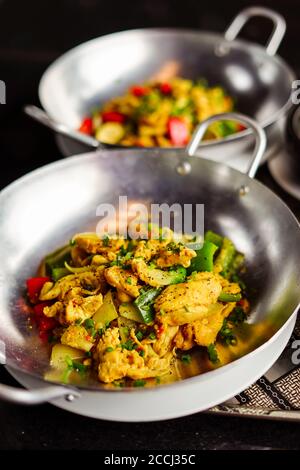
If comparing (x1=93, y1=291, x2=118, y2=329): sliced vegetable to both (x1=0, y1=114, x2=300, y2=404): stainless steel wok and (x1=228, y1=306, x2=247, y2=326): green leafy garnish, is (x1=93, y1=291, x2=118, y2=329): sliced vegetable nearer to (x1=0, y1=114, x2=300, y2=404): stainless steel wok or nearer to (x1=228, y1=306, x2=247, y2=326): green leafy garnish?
(x1=0, y1=114, x2=300, y2=404): stainless steel wok

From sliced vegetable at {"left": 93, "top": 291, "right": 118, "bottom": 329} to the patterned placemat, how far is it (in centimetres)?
29

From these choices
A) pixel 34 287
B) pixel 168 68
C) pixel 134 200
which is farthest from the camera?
pixel 168 68

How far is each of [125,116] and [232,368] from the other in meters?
1.18

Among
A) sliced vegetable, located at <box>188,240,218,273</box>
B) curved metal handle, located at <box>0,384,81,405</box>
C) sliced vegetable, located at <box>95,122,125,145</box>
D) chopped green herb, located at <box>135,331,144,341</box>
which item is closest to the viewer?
curved metal handle, located at <box>0,384,81,405</box>

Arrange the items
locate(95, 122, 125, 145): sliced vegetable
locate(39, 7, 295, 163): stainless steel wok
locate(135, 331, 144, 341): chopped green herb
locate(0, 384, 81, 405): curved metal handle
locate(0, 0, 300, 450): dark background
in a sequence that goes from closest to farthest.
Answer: locate(0, 384, 81, 405): curved metal handle < locate(0, 0, 300, 450): dark background < locate(135, 331, 144, 341): chopped green herb < locate(95, 122, 125, 145): sliced vegetable < locate(39, 7, 295, 163): stainless steel wok

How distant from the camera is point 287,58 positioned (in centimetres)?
260

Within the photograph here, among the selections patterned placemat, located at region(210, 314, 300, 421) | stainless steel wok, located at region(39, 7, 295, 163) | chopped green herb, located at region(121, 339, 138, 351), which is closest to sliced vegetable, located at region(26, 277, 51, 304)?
chopped green herb, located at region(121, 339, 138, 351)

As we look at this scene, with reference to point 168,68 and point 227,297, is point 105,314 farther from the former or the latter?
point 168,68

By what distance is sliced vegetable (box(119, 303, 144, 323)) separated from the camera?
1321 millimetres

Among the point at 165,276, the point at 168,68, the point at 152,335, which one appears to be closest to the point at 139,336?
the point at 152,335

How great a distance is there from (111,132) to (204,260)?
32.9 inches

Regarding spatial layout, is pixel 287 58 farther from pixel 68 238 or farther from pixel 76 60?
pixel 68 238

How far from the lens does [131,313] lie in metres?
1.33
